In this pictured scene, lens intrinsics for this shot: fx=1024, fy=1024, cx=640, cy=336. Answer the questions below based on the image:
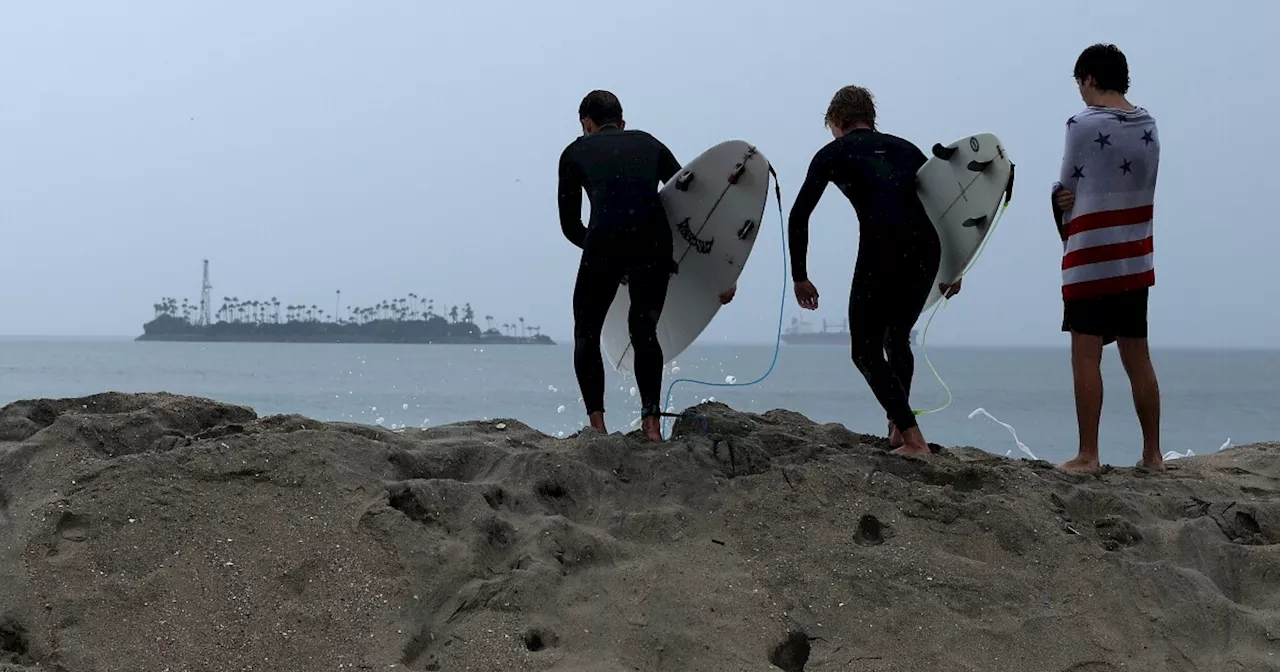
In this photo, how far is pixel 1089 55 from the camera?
4.50 meters

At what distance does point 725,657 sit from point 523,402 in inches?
1092

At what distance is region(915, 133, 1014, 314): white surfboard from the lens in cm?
465

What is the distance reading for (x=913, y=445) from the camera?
421cm

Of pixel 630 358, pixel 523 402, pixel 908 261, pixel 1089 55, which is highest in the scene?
pixel 1089 55

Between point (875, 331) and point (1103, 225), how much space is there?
1103 millimetres

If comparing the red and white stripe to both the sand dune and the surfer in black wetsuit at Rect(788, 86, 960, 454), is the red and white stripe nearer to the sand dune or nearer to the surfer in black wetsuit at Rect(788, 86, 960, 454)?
the surfer in black wetsuit at Rect(788, 86, 960, 454)

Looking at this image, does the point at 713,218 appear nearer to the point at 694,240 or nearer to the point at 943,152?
the point at 694,240

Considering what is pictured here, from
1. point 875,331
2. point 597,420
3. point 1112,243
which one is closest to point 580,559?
point 597,420

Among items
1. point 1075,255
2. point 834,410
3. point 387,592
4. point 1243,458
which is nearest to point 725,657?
point 387,592

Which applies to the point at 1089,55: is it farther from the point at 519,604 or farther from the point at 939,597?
the point at 519,604

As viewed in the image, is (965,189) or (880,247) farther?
(965,189)

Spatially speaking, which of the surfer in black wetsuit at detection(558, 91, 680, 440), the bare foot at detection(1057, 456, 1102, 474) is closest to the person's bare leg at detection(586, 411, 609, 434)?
the surfer in black wetsuit at detection(558, 91, 680, 440)

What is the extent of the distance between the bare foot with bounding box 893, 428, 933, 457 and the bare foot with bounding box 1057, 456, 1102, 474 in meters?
0.70

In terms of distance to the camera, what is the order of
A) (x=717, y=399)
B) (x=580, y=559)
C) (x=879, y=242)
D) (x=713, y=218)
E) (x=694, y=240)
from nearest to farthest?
(x=580, y=559) < (x=879, y=242) < (x=713, y=218) < (x=694, y=240) < (x=717, y=399)
